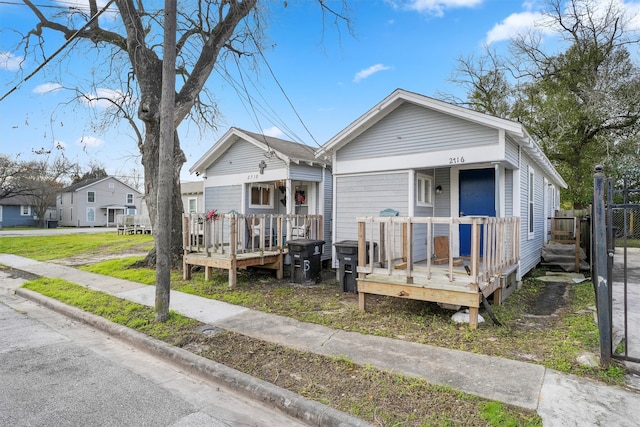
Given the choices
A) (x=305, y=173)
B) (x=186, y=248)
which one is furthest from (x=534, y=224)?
(x=186, y=248)

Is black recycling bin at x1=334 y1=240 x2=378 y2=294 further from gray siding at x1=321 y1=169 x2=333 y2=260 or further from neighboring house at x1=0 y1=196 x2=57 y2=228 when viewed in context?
neighboring house at x1=0 y1=196 x2=57 y2=228

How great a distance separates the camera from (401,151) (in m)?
8.08

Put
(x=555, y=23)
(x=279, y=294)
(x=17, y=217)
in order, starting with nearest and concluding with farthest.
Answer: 1. (x=279, y=294)
2. (x=555, y=23)
3. (x=17, y=217)

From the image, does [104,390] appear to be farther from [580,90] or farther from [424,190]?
[580,90]

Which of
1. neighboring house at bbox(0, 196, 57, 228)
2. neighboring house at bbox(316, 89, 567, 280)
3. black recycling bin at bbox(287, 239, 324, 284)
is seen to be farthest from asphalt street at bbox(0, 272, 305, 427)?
neighboring house at bbox(0, 196, 57, 228)

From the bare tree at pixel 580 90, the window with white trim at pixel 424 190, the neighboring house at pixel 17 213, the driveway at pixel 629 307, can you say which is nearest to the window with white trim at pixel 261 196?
the window with white trim at pixel 424 190

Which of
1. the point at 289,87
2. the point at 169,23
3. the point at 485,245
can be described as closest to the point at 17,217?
the point at 289,87

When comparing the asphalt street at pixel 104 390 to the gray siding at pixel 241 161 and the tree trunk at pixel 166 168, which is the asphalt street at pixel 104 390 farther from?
the gray siding at pixel 241 161

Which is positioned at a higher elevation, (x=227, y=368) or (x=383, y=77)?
(x=383, y=77)

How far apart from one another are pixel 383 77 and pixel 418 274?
39.6 ft

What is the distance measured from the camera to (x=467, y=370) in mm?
3523

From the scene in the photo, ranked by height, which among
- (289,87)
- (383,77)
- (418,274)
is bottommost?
(418,274)

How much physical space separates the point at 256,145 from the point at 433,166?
586 centimetres

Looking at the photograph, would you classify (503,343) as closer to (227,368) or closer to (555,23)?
(227,368)
